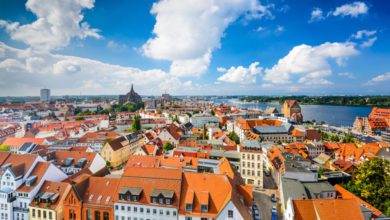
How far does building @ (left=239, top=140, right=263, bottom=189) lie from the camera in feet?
142

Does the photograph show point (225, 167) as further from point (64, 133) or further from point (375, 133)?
point (375, 133)

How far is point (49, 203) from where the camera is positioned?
90.8ft

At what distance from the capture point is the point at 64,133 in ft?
264

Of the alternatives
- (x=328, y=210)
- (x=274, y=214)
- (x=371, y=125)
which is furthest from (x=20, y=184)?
(x=371, y=125)

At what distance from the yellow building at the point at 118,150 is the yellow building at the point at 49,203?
25089mm

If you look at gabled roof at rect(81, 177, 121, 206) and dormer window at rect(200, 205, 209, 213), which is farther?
gabled roof at rect(81, 177, 121, 206)

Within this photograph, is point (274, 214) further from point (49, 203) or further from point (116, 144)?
point (116, 144)

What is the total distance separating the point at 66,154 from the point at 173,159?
1938 cm

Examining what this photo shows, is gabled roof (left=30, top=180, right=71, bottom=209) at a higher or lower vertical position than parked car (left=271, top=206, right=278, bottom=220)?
higher

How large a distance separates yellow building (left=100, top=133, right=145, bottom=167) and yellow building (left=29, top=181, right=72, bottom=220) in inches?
988

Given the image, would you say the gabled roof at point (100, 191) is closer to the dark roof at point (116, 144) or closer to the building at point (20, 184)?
the building at point (20, 184)

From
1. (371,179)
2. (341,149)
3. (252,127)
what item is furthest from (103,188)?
(252,127)

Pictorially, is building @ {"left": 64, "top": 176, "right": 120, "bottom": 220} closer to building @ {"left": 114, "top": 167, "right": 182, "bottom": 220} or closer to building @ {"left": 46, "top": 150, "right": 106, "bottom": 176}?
building @ {"left": 114, "top": 167, "right": 182, "bottom": 220}

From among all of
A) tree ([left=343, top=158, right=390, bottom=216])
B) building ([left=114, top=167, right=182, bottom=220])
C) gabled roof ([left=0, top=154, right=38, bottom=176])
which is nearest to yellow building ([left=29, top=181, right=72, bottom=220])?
gabled roof ([left=0, top=154, right=38, bottom=176])
